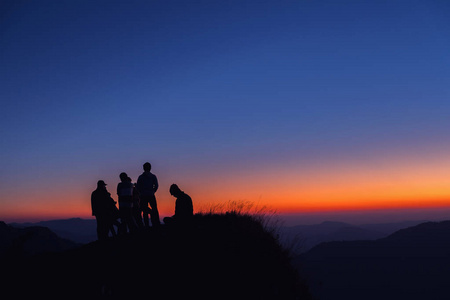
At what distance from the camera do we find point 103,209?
11.6 meters

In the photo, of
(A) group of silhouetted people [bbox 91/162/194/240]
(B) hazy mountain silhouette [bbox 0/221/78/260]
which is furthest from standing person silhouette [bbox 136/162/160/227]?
(B) hazy mountain silhouette [bbox 0/221/78/260]

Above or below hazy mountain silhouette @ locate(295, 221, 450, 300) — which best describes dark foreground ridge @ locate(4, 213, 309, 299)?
above

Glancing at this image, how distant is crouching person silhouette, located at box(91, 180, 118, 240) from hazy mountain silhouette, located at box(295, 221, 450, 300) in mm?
94643

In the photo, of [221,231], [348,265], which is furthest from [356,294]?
[221,231]

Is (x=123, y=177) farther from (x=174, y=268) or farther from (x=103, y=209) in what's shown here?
(x=174, y=268)

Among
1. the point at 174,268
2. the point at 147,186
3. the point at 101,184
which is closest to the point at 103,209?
the point at 101,184

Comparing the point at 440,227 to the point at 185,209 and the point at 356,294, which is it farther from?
the point at 185,209

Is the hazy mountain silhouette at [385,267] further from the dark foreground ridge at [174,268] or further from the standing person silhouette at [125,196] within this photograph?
the standing person silhouette at [125,196]

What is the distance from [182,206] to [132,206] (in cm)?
237

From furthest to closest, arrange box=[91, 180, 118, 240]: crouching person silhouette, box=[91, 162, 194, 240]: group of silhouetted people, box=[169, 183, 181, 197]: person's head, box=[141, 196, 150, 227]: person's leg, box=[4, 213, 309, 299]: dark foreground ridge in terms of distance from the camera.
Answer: box=[91, 180, 118, 240]: crouching person silhouette
box=[141, 196, 150, 227]: person's leg
box=[91, 162, 194, 240]: group of silhouetted people
box=[169, 183, 181, 197]: person's head
box=[4, 213, 309, 299]: dark foreground ridge

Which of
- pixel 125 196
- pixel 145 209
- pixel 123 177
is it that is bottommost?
pixel 145 209

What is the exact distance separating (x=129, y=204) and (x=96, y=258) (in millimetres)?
2262

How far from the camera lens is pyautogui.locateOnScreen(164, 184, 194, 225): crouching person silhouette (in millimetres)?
10516

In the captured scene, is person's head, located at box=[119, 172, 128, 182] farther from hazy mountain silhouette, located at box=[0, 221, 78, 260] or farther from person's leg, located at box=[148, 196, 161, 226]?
hazy mountain silhouette, located at box=[0, 221, 78, 260]
